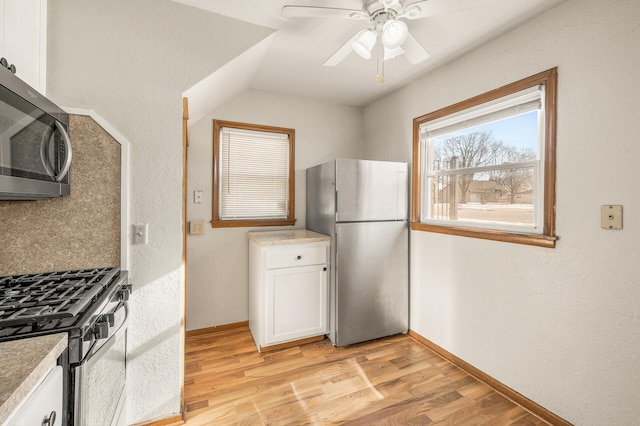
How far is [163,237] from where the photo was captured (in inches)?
62.9

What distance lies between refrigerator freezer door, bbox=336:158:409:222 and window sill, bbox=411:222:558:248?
0.31 metres

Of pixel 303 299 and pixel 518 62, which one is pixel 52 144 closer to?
pixel 303 299

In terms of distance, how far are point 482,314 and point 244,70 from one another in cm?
251

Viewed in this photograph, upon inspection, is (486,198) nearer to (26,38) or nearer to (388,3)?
(388,3)

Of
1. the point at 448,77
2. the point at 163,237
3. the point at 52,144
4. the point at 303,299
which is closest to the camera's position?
the point at 52,144

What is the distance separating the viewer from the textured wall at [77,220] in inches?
51.6

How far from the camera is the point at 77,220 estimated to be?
4.63 ft

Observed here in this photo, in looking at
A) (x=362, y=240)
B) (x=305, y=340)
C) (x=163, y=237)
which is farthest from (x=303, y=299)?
(x=163, y=237)

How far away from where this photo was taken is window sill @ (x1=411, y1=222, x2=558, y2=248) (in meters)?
1.68

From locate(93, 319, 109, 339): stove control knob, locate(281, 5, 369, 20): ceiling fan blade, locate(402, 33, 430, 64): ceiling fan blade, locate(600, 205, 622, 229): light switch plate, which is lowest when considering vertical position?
locate(93, 319, 109, 339): stove control knob

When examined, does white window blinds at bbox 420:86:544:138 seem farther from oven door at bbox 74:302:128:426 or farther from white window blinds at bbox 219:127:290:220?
oven door at bbox 74:302:128:426

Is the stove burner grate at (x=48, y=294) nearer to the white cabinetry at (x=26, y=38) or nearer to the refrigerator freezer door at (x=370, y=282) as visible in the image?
the white cabinetry at (x=26, y=38)

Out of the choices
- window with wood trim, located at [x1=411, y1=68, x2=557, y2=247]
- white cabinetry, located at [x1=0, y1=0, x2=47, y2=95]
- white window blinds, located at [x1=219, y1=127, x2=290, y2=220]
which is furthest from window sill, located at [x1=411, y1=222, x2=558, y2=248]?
white cabinetry, located at [x1=0, y1=0, x2=47, y2=95]

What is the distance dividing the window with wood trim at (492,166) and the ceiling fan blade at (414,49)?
66 centimetres
